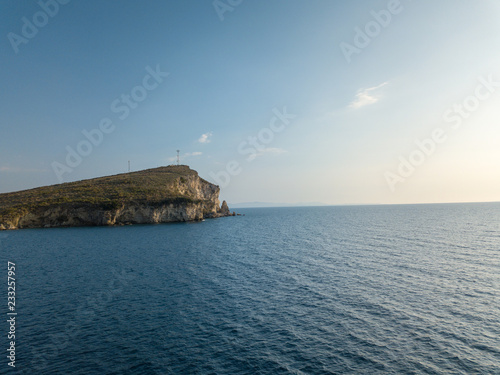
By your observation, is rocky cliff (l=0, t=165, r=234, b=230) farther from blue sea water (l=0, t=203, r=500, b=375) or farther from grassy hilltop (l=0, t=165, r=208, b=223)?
blue sea water (l=0, t=203, r=500, b=375)

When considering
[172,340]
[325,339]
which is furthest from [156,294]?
[325,339]

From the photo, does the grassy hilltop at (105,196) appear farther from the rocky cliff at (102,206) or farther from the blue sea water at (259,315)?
the blue sea water at (259,315)

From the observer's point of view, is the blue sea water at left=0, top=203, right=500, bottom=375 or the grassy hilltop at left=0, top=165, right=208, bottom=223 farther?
the grassy hilltop at left=0, top=165, right=208, bottom=223

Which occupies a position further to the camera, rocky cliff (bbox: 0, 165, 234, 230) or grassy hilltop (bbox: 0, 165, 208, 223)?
grassy hilltop (bbox: 0, 165, 208, 223)

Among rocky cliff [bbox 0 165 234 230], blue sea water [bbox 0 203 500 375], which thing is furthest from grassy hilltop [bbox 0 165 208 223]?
blue sea water [bbox 0 203 500 375]

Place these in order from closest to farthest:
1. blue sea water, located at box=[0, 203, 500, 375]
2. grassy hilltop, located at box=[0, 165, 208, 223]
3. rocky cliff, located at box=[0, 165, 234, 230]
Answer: blue sea water, located at box=[0, 203, 500, 375]
rocky cliff, located at box=[0, 165, 234, 230]
grassy hilltop, located at box=[0, 165, 208, 223]

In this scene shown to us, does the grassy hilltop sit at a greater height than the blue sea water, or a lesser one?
greater

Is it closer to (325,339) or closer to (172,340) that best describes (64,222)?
(172,340)

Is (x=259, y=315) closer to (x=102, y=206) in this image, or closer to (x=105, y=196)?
(x=102, y=206)

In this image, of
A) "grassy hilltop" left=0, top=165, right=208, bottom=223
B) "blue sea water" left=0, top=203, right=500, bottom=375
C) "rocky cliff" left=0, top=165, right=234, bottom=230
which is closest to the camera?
"blue sea water" left=0, top=203, right=500, bottom=375

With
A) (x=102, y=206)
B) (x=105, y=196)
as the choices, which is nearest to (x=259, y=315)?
(x=102, y=206)
